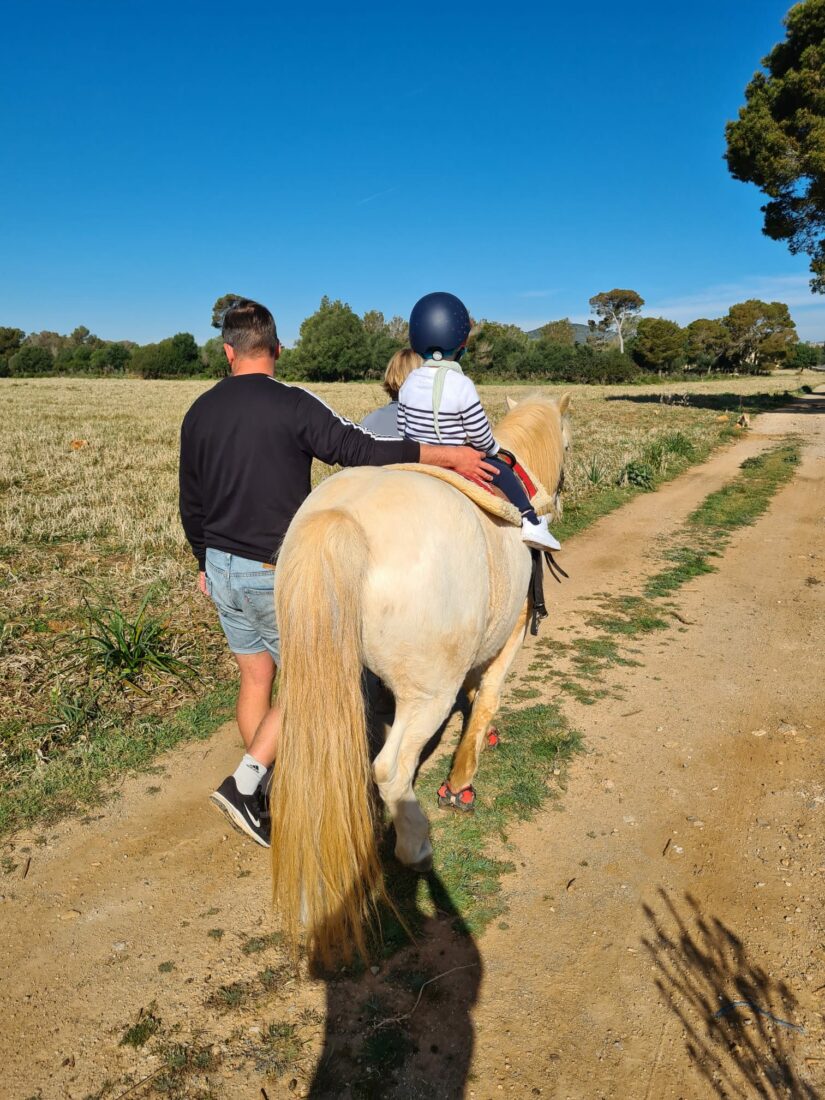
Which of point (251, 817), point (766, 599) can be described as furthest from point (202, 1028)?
point (766, 599)

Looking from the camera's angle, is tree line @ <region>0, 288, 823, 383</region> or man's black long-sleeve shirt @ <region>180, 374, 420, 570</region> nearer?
man's black long-sleeve shirt @ <region>180, 374, 420, 570</region>

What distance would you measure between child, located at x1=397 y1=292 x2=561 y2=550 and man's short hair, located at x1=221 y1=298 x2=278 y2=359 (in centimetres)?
76

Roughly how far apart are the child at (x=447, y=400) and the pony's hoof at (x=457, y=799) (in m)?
1.49

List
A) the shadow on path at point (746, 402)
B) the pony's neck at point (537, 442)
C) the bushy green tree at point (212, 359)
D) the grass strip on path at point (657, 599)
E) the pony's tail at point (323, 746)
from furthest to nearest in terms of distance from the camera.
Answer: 1. the bushy green tree at point (212, 359)
2. the shadow on path at point (746, 402)
3. the grass strip on path at point (657, 599)
4. the pony's neck at point (537, 442)
5. the pony's tail at point (323, 746)

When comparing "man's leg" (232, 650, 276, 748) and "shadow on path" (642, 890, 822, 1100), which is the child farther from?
"shadow on path" (642, 890, 822, 1100)

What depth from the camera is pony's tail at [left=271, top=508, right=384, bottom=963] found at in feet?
7.87

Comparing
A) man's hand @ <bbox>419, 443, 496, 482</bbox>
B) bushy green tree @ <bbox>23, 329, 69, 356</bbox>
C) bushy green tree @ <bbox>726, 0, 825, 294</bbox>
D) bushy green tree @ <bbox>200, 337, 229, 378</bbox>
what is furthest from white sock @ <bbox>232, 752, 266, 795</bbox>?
bushy green tree @ <bbox>23, 329, 69, 356</bbox>

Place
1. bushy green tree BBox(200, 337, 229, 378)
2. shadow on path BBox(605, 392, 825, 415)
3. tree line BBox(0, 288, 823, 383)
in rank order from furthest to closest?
bushy green tree BBox(200, 337, 229, 378) < tree line BBox(0, 288, 823, 383) < shadow on path BBox(605, 392, 825, 415)

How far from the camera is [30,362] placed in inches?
3159

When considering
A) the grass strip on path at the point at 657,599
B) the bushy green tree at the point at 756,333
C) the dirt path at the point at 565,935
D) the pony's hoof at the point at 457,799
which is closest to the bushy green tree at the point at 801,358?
the bushy green tree at the point at 756,333

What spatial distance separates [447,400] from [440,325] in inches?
18.1

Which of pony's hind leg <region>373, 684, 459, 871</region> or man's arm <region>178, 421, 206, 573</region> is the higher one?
man's arm <region>178, 421, 206, 573</region>

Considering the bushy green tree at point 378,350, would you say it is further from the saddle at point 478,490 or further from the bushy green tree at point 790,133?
the saddle at point 478,490

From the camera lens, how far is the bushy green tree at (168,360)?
74.8 metres
